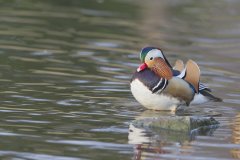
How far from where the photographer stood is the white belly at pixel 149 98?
11430mm

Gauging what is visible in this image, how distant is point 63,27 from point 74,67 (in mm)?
4307

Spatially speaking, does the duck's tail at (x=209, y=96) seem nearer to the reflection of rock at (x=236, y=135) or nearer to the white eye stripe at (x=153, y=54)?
the reflection of rock at (x=236, y=135)

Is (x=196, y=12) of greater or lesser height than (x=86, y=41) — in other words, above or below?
above

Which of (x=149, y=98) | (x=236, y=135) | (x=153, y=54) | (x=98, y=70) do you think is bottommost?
(x=236, y=135)

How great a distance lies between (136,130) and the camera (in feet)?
33.9

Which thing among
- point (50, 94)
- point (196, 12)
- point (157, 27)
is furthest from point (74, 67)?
point (196, 12)

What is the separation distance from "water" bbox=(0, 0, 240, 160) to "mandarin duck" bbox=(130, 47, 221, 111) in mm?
237

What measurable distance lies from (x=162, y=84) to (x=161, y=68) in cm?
21

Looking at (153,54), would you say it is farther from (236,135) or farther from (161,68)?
(236,135)

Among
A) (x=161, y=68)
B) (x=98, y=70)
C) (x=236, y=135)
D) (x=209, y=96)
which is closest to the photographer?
(x=236, y=135)

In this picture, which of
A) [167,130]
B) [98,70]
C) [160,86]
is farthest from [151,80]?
[98,70]

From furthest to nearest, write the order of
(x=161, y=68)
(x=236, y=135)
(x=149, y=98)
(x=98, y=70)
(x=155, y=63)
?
(x=98, y=70) < (x=155, y=63) < (x=161, y=68) < (x=149, y=98) < (x=236, y=135)

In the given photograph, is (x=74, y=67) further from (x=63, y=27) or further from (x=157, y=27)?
(x=157, y=27)

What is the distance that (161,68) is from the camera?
1157 cm
